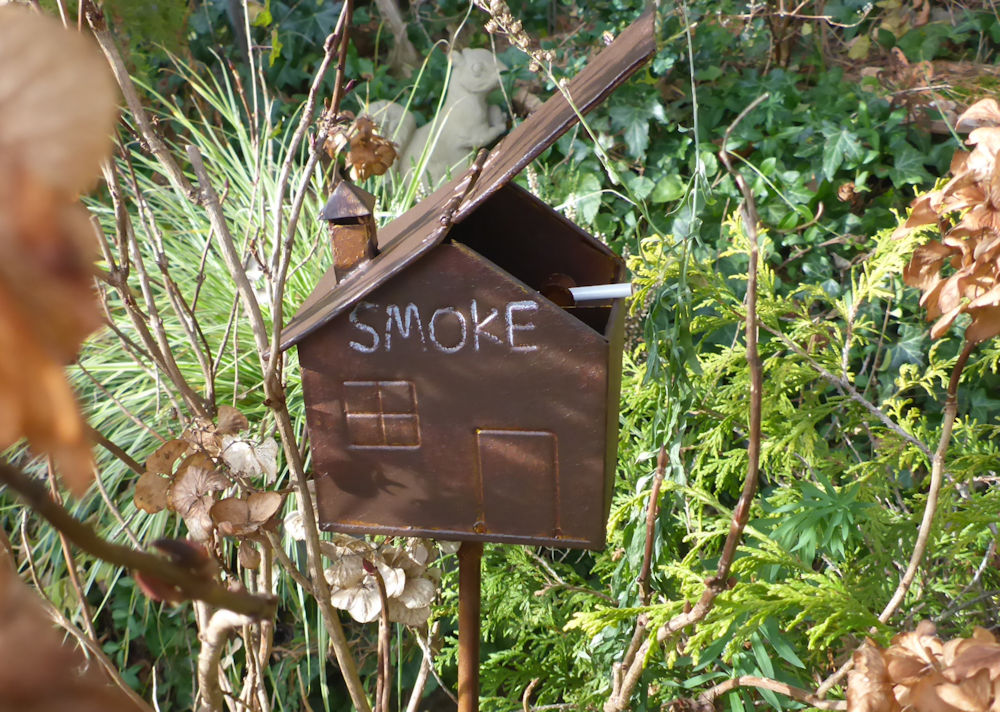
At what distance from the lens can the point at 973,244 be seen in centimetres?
78

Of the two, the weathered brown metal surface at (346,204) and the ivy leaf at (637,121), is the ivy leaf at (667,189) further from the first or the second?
the weathered brown metal surface at (346,204)

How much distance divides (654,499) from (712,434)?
2.11 ft

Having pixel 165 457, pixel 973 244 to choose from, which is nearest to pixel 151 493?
pixel 165 457

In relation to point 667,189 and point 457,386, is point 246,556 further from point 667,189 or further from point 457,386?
point 667,189

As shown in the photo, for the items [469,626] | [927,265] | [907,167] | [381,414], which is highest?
[927,265]

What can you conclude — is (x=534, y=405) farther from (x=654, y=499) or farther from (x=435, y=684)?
(x=435, y=684)

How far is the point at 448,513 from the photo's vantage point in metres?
0.90

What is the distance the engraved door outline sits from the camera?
856 millimetres

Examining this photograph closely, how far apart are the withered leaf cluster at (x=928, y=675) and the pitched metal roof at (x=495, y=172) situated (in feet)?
1.65

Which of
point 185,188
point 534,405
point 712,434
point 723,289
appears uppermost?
point 185,188

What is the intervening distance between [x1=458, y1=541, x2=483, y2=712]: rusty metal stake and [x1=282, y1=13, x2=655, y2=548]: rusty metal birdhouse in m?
0.16

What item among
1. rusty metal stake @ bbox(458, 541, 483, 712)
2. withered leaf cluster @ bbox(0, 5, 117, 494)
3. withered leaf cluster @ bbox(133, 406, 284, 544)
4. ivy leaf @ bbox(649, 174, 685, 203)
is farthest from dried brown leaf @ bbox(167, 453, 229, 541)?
ivy leaf @ bbox(649, 174, 685, 203)

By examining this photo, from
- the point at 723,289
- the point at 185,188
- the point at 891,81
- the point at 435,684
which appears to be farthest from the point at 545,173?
the point at 185,188

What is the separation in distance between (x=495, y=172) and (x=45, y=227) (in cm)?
62
